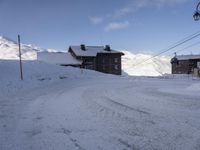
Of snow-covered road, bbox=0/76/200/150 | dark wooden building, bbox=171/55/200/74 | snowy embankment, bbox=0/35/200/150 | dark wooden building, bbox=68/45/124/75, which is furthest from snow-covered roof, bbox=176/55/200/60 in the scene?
snow-covered road, bbox=0/76/200/150

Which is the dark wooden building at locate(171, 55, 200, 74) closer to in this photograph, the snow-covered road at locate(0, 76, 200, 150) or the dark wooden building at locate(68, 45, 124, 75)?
the dark wooden building at locate(68, 45, 124, 75)

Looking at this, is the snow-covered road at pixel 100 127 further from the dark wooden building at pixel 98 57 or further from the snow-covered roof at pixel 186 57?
the snow-covered roof at pixel 186 57

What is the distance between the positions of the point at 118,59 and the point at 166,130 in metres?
54.1

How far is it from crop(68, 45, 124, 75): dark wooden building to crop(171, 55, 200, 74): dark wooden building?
25.4 meters

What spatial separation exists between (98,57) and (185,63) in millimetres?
32476

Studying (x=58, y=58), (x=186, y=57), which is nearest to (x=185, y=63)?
(x=186, y=57)

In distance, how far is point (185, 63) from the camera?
72.2 metres

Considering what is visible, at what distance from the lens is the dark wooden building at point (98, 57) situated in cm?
5334

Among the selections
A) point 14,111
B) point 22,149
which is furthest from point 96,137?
point 14,111

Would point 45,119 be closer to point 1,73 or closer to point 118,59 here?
point 1,73

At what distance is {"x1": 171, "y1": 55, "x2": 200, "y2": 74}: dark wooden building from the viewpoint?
70.2 meters

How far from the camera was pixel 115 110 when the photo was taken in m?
7.64

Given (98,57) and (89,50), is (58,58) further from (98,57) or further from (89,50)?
(98,57)

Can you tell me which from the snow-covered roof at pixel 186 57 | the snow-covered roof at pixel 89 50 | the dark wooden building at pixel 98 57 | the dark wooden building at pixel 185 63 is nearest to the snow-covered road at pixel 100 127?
the dark wooden building at pixel 98 57
